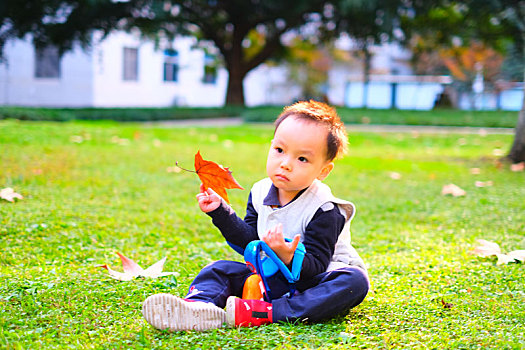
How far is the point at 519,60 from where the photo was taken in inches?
529

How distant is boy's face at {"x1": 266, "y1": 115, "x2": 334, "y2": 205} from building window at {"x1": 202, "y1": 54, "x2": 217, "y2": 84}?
931 inches

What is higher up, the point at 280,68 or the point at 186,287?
the point at 280,68

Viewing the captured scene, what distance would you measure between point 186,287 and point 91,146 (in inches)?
215

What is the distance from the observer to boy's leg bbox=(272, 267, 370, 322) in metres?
2.25

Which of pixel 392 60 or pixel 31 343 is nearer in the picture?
pixel 31 343

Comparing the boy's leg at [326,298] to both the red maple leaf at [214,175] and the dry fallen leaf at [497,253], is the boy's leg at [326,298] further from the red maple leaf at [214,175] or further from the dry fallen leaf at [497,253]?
the dry fallen leaf at [497,253]

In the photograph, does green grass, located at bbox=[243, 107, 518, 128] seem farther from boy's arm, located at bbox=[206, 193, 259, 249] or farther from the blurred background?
boy's arm, located at bbox=[206, 193, 259, 249]

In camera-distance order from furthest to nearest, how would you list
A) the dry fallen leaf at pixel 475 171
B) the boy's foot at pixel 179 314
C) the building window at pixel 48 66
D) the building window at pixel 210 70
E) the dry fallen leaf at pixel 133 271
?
the building window at pixel 210 70, the building window at pixel 48 66, the dry fallen leaf at pixel 475 171, the dry fallen leaf at pixel 133 271, the boy's foot at pixel 179 314

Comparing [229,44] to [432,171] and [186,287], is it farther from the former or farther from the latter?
[186,287]

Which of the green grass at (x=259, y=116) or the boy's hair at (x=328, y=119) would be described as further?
the green grass at (x=259, y=116)

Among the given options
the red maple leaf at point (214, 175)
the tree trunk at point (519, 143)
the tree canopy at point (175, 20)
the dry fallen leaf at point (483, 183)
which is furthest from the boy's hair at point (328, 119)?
the tree canopy at point (175, 20)

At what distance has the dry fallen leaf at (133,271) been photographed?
277 cm

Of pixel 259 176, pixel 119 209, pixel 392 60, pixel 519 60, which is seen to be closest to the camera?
pixel 119 209

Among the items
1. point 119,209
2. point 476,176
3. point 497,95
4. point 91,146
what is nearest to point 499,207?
point 476,176
